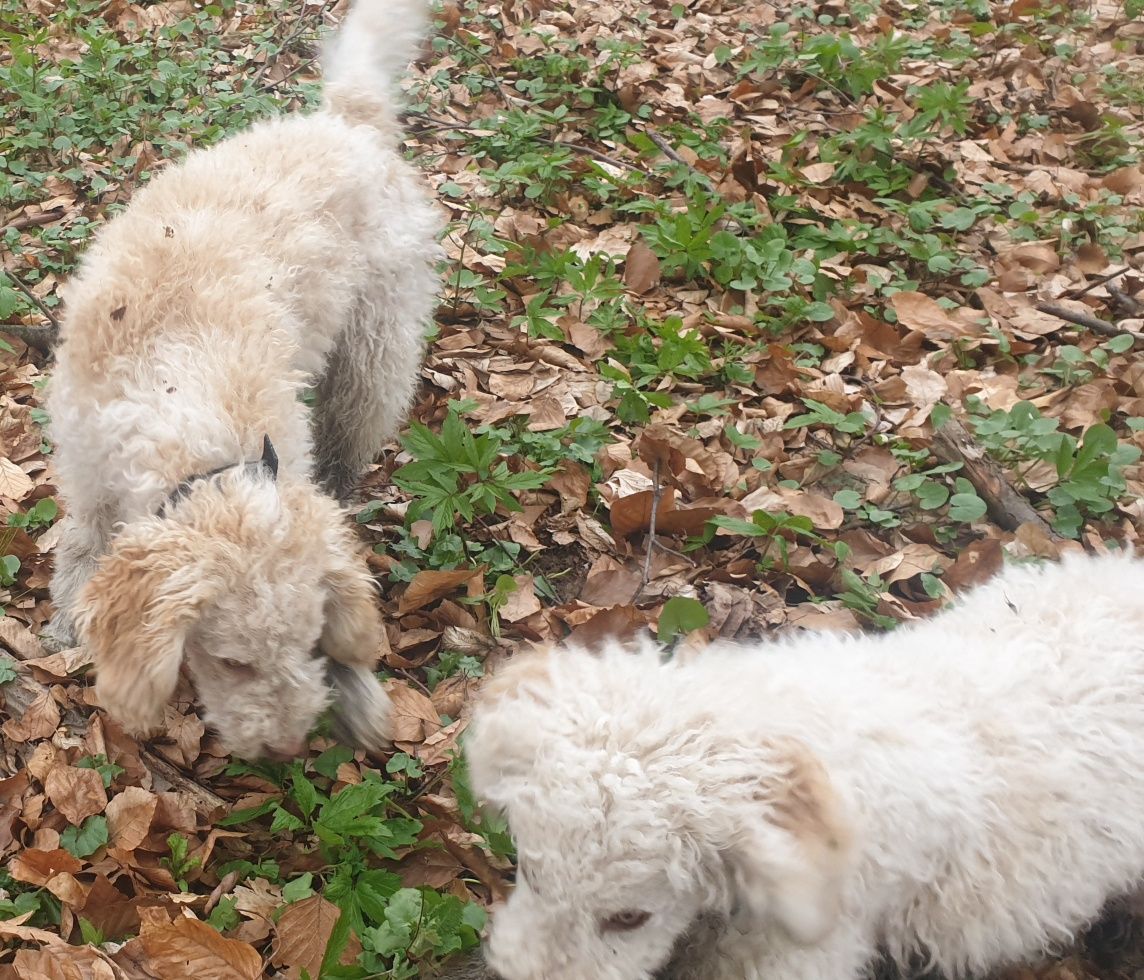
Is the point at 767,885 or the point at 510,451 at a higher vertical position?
the point at 767,885

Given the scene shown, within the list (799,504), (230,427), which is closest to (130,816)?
(230,427)

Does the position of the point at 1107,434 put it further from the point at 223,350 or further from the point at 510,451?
the point at 223,350

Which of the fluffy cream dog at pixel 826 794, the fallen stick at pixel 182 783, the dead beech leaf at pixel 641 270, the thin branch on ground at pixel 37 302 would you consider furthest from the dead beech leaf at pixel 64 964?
the dead beech leaf at pixel 641 270

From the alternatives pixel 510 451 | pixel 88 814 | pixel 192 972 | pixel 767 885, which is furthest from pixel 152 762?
pixel 767 885

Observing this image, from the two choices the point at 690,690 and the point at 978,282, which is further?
the point at 978,282

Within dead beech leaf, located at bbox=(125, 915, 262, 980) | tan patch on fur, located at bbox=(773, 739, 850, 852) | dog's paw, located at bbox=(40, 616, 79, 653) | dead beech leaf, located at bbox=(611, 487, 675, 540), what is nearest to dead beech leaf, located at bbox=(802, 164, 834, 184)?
dead beech leaf, located at bbox=(611, 487, 675, 540)

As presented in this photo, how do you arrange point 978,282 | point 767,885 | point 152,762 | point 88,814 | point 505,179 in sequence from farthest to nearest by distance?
point 505,179 < point 978,282 < point 152,762 < point 88,814 < point 767,885

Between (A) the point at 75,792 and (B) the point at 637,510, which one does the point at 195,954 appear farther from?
(B) the point at 637,510

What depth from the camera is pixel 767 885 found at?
1.70 metres

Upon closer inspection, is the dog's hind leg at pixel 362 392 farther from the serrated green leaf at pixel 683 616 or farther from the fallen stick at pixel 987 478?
the fallen stick at pixel 987 478

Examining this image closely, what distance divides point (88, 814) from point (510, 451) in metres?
1.90

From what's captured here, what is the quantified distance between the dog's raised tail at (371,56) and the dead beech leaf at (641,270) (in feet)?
4.29

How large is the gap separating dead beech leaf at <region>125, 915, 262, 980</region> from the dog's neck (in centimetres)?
105

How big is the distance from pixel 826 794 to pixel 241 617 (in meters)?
1.56
